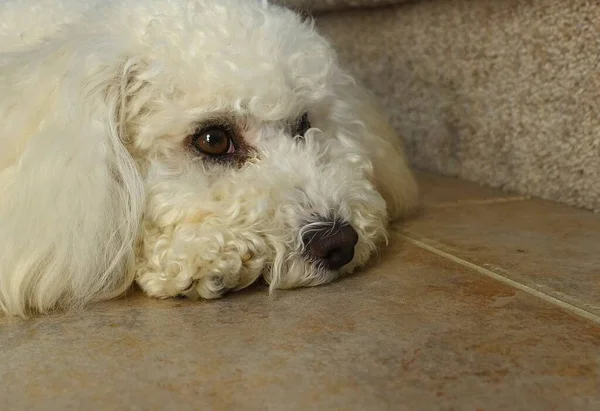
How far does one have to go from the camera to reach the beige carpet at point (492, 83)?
5.29 ft

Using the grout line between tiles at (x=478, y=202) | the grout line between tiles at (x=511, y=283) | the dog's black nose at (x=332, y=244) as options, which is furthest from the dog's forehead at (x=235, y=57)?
the grout line between tiles at (x=478, y=202)

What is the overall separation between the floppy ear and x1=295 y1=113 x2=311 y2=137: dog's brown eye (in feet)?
1.08

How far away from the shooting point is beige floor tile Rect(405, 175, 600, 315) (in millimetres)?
1102

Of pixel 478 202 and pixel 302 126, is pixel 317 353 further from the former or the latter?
pixel 478 202

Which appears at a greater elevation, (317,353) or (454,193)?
(454,193)

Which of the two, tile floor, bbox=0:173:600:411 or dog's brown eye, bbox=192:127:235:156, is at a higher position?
dog's brown eye, bbox=192:127:235:156

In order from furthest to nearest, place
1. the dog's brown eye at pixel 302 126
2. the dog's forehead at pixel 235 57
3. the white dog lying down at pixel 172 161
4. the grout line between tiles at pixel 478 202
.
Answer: the grout line between tiles at pixel 478 202
the dog's brown eye at pixel 302 126
the dog's forehead at pixel 235 57
the white dog lying down at pixel 172 161

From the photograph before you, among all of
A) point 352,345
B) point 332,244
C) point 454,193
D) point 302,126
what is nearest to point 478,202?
point 454,193

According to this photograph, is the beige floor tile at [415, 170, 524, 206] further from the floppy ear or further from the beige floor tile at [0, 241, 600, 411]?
the floppy ear

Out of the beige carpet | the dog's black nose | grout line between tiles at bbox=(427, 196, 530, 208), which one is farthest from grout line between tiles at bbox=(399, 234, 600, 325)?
the beige carpet

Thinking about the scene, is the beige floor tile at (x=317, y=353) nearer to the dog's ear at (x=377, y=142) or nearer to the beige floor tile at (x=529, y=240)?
the beige floor tile at (x=529, y=240)

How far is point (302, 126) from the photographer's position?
1361mm

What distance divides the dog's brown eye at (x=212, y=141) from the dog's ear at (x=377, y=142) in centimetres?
29

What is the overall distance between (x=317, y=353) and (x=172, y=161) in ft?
1.71
